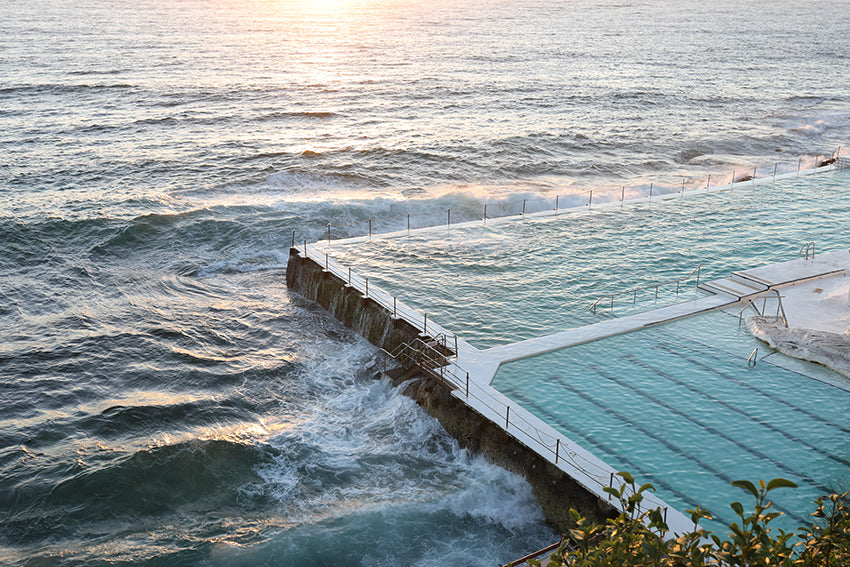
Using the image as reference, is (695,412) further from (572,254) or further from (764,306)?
(572,254)

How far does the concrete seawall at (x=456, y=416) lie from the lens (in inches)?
512

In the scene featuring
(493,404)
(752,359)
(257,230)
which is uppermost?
(752,359)

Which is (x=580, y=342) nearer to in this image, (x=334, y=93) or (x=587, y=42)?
(x=334, y=93)

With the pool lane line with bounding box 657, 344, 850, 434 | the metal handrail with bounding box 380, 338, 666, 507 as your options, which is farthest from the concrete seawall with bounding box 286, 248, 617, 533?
the pool lane line with bounding box 657, 344, 850, 434

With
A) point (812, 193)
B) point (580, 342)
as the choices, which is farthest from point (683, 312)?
point (812, 193)

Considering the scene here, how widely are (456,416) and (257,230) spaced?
18635 millimetres

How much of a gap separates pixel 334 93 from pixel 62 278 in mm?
40514

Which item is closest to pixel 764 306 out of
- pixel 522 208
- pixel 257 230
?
pixel 522 208

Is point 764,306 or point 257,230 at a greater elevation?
point 764,306

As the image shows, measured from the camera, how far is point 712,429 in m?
14.3

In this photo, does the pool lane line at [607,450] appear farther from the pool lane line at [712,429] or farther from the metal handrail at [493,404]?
the pool lane line at [712,429]

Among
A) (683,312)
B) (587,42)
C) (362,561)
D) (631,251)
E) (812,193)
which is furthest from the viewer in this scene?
(587,42)

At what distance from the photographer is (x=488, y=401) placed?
15.4 metres

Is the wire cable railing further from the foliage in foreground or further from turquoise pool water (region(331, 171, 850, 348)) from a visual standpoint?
the foliage in foreground
